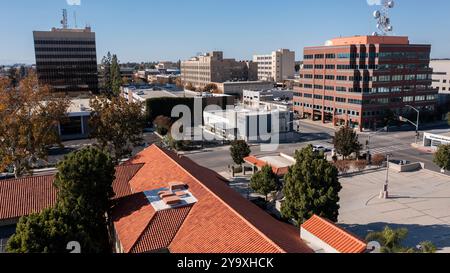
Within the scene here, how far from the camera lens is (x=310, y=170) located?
79.4 ft

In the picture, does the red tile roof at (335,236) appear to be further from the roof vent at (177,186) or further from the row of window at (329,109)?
the row of window at (329,109)

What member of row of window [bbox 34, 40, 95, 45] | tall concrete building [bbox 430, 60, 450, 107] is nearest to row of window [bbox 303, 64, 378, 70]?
tall concrete building [bbox 430, 60, 450, 107]

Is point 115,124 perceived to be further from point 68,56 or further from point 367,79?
point 68,56

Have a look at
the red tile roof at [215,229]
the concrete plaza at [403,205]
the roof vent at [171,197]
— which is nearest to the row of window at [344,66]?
the concrete plaza at [403,205]

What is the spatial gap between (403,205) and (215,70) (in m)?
A: 113

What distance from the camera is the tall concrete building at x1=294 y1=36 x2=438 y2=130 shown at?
68.3m

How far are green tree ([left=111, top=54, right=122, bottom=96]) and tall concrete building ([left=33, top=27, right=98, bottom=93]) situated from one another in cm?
620

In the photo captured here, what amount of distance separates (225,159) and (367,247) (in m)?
33.3

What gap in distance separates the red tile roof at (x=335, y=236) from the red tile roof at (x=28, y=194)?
13.7 meters

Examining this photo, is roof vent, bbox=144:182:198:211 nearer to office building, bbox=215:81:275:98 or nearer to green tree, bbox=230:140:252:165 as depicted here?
green tree, bbox=230:140:252:165

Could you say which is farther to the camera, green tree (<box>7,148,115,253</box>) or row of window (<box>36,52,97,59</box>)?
row of window (<box>36,52,97,59</box>)

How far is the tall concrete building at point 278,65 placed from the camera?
154 meters

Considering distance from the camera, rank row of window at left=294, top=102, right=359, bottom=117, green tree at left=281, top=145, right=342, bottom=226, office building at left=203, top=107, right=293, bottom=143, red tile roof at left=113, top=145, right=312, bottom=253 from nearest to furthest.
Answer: red tile roof at left=113, top=145, right=312, bottom=253
green tree at left=281, top=145, right=342, bottom=226
office building at left=203, top=107, right=293, bottom=143
row of window at left=294, top=102, right=359, bottom=117
